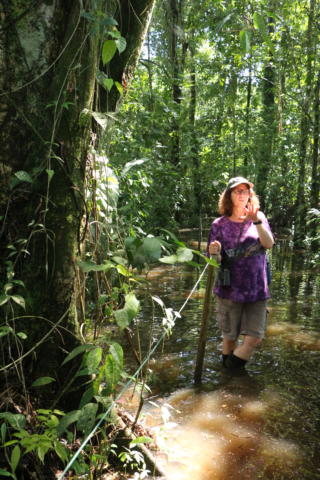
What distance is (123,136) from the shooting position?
814 centimetres

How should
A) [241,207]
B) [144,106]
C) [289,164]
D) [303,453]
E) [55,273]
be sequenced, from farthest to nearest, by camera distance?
[289,164], [144,106], [241,207], [303,453], [55,273]

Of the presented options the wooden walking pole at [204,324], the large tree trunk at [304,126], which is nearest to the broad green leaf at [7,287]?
the wooden walking pole at [204,324]

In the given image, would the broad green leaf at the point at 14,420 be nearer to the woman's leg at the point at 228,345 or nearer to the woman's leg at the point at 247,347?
the woman's leg at the point at 247,347

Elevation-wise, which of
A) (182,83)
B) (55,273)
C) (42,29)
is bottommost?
(55,273)

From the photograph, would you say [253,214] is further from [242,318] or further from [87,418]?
[87,418]

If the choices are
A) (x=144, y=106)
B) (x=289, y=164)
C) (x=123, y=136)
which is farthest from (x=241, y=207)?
(x=289, y=164)

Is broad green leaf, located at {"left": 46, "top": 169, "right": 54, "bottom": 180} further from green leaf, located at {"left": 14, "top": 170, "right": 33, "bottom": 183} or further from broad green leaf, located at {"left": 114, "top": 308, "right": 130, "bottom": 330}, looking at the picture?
broad green leaf, located at {"left": 114, "top": 308, "right": 130, "bottom": 330}

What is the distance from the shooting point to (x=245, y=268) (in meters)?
4.40

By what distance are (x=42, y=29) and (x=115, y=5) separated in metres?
0.58

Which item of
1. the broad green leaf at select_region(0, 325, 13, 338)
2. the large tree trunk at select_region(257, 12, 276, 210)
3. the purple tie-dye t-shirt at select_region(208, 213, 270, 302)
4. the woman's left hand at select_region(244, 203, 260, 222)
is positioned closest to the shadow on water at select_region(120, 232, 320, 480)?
the broad green leaf at select_region(0, 325, 13, 338)

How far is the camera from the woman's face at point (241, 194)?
14.4ft

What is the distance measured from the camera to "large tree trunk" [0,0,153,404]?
2398 millimetres

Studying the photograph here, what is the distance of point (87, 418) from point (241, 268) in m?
2.68

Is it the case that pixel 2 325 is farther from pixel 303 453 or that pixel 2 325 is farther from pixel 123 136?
pixel 123 136
